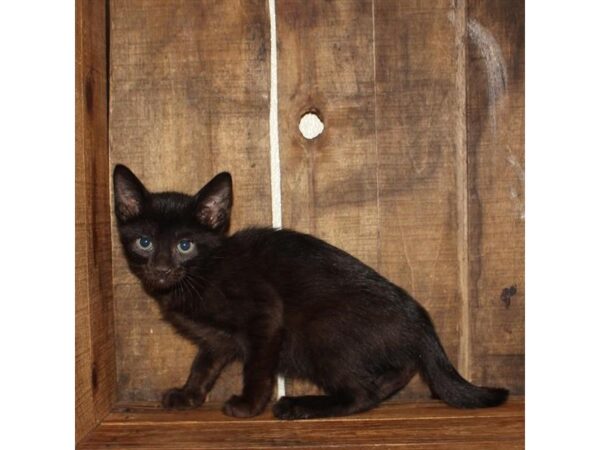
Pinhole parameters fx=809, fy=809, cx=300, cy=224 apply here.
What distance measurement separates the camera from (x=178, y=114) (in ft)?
8.13

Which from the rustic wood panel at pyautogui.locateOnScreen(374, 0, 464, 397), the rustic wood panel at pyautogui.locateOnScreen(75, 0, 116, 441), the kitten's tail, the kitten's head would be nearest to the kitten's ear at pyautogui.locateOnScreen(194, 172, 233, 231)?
the kitten's head

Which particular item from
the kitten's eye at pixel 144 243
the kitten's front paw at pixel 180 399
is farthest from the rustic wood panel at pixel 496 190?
the kitten's eye at pixel 144 243

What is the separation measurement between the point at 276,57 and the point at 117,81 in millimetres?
492

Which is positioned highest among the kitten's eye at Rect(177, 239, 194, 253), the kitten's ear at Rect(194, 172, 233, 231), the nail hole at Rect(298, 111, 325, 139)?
the nail hole at Rect(298, 111, 325, 139)

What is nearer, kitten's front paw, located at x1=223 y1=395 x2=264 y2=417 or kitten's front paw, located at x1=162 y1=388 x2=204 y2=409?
kitten's front paw, located at x1=223 y1=395 x2=264 y2=417

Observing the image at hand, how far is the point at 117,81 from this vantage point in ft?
8.13

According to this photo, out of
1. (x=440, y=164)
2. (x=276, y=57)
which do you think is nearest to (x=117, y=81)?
(x=276, y=57)

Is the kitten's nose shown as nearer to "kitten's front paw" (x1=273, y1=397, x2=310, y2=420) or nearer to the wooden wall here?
the wooden wall

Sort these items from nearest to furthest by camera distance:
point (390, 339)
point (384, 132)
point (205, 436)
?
point (205, 436) < point (390, 339) < point (384, 132)

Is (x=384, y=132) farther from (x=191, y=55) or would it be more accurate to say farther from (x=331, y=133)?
(x=191, y=55)

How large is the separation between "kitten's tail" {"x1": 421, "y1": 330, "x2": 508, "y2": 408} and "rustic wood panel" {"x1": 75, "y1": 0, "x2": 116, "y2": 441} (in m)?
0.92

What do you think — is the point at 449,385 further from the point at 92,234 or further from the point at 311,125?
the point at 92,234

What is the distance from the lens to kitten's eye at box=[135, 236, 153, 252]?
226 centimetres

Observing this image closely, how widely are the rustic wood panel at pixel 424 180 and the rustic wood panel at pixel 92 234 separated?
0.83 meters
